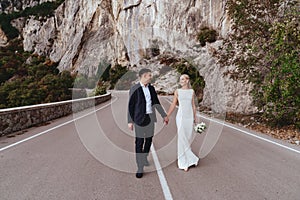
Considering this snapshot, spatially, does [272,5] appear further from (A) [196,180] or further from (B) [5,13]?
(B) [5,13]

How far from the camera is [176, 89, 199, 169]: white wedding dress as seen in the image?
523cm

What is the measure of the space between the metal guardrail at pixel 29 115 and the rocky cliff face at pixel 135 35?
9310mm

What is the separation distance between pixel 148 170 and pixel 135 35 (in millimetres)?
64114

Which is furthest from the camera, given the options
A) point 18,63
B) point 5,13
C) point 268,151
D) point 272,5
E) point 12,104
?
point 5,13

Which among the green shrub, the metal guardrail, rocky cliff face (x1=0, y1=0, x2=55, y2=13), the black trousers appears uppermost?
rocky cliff face (x1=0, y1=0, x2=55, y2=13)

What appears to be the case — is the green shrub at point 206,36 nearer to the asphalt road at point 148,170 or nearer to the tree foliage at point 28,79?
the tree foliage at point 28,79

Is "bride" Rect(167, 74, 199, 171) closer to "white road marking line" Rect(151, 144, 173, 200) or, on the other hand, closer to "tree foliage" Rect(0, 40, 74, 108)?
"white road marking line" Rect(151, 144, 173, 200)

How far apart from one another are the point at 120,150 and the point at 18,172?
2526 mm

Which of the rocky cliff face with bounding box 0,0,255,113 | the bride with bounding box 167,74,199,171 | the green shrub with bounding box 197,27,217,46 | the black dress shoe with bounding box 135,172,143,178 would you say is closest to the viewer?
the black dress shoe with bounding box 135,172,143,178

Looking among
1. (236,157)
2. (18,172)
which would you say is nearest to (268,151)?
(236,157)

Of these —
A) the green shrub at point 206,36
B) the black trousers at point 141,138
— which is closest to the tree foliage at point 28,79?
the green shrub at point 206,36

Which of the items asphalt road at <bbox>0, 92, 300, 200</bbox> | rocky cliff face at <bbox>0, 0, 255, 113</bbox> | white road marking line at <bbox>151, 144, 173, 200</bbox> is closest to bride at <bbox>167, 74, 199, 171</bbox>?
asphalt road at <bbox>0, 92, 300, 200</bbox>

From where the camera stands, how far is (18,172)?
5.04 metres

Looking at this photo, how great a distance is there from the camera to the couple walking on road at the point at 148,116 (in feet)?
16.3
